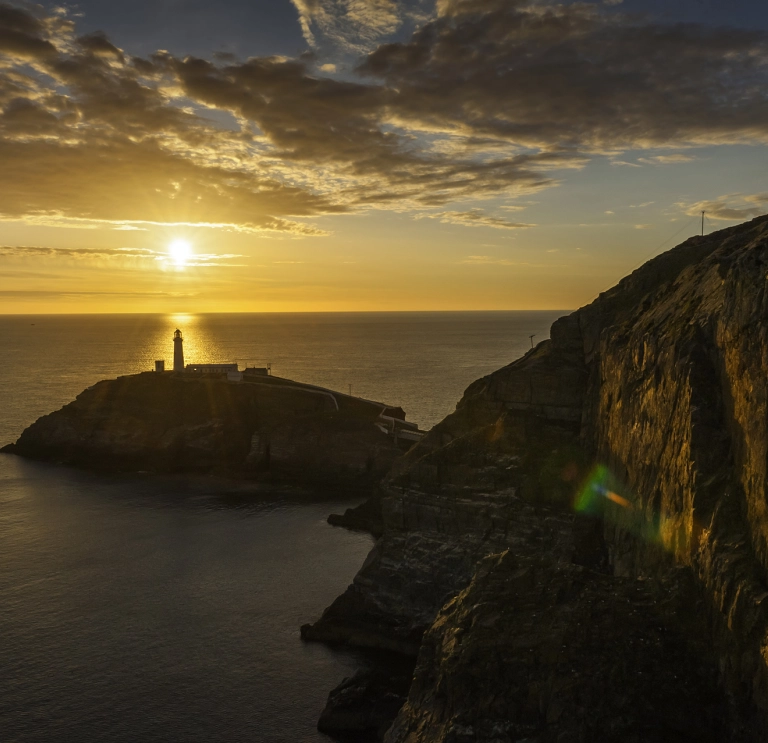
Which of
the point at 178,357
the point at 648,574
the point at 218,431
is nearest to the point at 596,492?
the point at 648,574

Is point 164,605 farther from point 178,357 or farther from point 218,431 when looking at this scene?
point 178,357

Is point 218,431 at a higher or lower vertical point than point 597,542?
lower

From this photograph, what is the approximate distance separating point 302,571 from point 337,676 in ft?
46.1

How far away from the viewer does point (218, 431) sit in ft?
268

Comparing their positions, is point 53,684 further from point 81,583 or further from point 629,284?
point 629,284

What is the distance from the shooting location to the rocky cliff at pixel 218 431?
74.6 metres

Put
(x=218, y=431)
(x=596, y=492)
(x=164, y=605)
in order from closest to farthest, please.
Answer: (x=596, y=492) → (x=164, y=605) → (x=218, y=431)

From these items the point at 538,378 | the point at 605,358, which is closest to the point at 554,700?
the point at 605,358

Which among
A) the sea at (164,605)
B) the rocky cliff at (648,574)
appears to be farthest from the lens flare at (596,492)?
the sea at (164,605)

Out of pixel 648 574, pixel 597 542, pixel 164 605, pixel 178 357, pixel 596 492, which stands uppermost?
pixel 178 357

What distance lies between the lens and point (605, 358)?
32.3 metres

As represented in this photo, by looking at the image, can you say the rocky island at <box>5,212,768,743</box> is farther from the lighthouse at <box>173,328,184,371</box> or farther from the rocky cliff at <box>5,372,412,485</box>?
the lighthouse at <box>173,328,184,371</box>

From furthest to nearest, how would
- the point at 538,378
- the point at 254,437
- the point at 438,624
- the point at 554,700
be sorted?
the point at 254,437 → the point at 538,378 → the point at 438,624 → the point at 554,700

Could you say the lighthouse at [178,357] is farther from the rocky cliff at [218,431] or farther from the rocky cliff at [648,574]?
the rocky cliff at [648,574]
